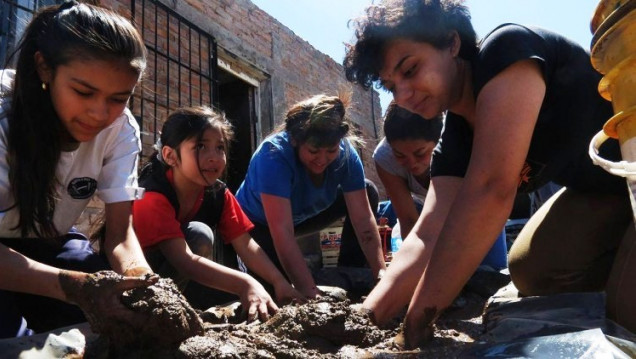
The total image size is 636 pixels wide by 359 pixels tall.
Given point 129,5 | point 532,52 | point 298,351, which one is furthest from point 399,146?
point 129,5

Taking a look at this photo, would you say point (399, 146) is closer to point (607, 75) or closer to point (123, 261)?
point (123, 261)

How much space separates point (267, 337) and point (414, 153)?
1.72 m

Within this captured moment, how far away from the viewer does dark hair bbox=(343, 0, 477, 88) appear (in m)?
1.68

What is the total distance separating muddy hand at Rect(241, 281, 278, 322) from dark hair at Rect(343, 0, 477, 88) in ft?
3.41

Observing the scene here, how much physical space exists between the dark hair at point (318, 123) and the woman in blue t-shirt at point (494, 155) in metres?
0.96

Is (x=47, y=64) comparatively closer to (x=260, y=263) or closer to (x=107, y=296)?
(x=107, y=296)

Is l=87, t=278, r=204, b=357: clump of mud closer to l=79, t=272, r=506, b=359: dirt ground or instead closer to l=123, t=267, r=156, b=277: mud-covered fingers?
l=79, t=272, r=506, b=359: dirt ground

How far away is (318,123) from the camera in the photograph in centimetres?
295

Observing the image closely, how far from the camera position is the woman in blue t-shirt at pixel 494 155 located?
143 cm

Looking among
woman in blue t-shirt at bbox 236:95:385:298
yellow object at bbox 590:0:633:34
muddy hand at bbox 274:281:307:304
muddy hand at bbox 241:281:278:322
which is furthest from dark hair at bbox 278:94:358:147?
yellow object at bbox 590:0:633:34

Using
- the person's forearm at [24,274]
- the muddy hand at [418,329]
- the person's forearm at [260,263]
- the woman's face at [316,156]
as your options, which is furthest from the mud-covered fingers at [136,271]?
the woman's face at [316,156]

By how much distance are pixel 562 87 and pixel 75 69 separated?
1494 mm

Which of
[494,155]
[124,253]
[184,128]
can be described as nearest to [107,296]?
[124,253]

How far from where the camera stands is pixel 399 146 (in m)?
2.95
